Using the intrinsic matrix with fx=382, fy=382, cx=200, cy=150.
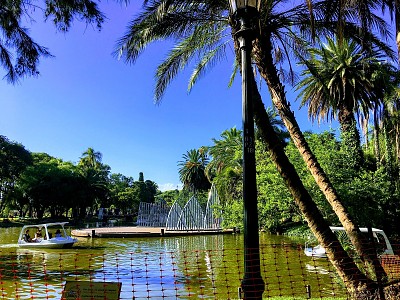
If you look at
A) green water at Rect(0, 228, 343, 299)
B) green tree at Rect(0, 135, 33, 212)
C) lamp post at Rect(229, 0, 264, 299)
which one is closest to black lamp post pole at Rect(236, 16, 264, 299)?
lamp post at Rect(229, 0, 264, 299)

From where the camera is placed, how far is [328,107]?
82.1 feet

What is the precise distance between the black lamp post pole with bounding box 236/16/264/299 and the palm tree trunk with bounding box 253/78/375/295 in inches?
103

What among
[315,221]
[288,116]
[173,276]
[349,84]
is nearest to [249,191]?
[315,221]

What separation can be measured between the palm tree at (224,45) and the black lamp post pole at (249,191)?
9.45 feet

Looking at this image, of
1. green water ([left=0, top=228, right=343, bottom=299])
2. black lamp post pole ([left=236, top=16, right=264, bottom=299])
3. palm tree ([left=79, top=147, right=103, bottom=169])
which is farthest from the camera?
palm tree ([left=79, top=147, right=103, bottom=169])

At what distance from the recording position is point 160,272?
627 inches

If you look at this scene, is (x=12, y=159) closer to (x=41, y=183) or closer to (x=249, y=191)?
(x=41, y=183)

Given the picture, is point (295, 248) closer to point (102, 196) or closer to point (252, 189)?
point (252, 189)

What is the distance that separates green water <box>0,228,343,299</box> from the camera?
1212 cm

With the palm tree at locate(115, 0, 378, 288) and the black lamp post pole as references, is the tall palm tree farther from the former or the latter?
the black lamp post pole

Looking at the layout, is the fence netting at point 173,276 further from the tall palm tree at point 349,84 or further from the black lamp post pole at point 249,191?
the tall palm tree at point 349,84

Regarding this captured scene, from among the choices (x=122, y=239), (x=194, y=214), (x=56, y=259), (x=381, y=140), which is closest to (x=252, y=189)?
(x=56, y=259)

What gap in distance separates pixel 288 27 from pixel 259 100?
9.96 ft

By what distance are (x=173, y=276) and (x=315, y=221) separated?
9.02 metres
